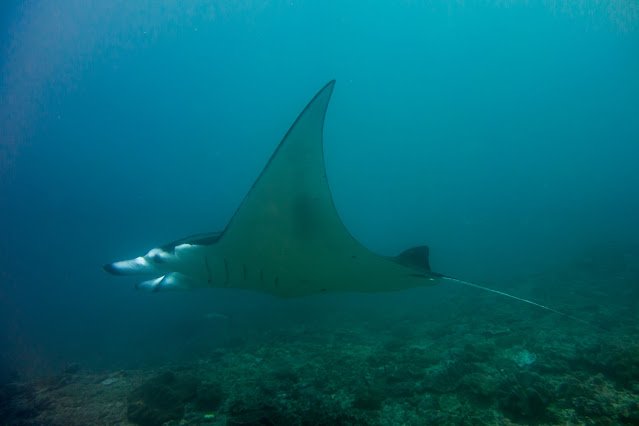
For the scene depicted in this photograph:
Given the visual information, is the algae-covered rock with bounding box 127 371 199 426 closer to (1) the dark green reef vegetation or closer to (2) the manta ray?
(1) the dark green reef vegetation

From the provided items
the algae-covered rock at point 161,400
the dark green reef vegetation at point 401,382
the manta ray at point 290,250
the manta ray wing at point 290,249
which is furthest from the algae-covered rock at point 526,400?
the algae-covered rock at point 161,400

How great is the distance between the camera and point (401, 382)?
4.22m

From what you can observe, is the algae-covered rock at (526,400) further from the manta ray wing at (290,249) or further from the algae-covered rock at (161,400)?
the algae-covered rock at (161,400)

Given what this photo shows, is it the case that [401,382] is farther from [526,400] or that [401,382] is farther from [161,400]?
[161,400]

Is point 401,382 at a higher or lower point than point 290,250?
lower

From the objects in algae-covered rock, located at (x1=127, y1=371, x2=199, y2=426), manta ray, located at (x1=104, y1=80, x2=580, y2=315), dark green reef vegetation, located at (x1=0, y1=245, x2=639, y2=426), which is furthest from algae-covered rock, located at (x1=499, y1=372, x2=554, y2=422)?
algae-covered rock, located at (x1=127, y1=371, x2=199, y2=426)

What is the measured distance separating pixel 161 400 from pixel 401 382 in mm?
3109

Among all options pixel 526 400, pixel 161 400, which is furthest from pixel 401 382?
pixel 161 400

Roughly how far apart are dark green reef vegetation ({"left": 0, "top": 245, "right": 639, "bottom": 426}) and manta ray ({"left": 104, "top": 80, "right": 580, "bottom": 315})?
1283mm

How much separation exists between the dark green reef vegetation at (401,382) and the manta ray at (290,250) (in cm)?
128

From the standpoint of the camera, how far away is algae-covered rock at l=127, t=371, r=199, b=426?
3936 mm

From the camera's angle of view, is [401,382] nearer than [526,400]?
No

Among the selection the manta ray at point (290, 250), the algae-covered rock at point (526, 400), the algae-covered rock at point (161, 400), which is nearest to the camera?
the manta ray at point (290, 250)

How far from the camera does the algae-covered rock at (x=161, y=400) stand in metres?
3.94
